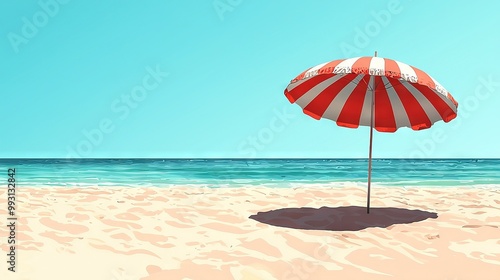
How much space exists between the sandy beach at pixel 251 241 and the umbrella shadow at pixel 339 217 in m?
0.01

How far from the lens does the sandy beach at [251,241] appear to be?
126 inches

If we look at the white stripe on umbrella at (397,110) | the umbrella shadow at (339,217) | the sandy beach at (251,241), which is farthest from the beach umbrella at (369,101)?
the sandy beach at (251,241)

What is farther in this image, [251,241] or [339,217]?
[339,217]

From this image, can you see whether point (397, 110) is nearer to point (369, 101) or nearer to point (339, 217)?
point (369, 101)

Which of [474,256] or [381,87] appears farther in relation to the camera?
[381,87]

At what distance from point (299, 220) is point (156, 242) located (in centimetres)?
192

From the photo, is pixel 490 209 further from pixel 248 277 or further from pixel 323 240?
pixel 248 277

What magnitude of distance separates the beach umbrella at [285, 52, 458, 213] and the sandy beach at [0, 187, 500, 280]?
1.12m

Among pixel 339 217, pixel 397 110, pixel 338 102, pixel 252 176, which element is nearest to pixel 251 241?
pixel 339 217

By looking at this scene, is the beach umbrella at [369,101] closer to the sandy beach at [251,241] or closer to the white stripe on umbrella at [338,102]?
the white stripe on umbrella at [338,102]

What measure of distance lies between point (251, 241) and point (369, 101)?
292cm

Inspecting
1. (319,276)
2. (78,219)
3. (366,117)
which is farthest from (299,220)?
(78,219)

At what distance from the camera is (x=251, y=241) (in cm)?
410

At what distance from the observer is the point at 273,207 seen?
644cm
